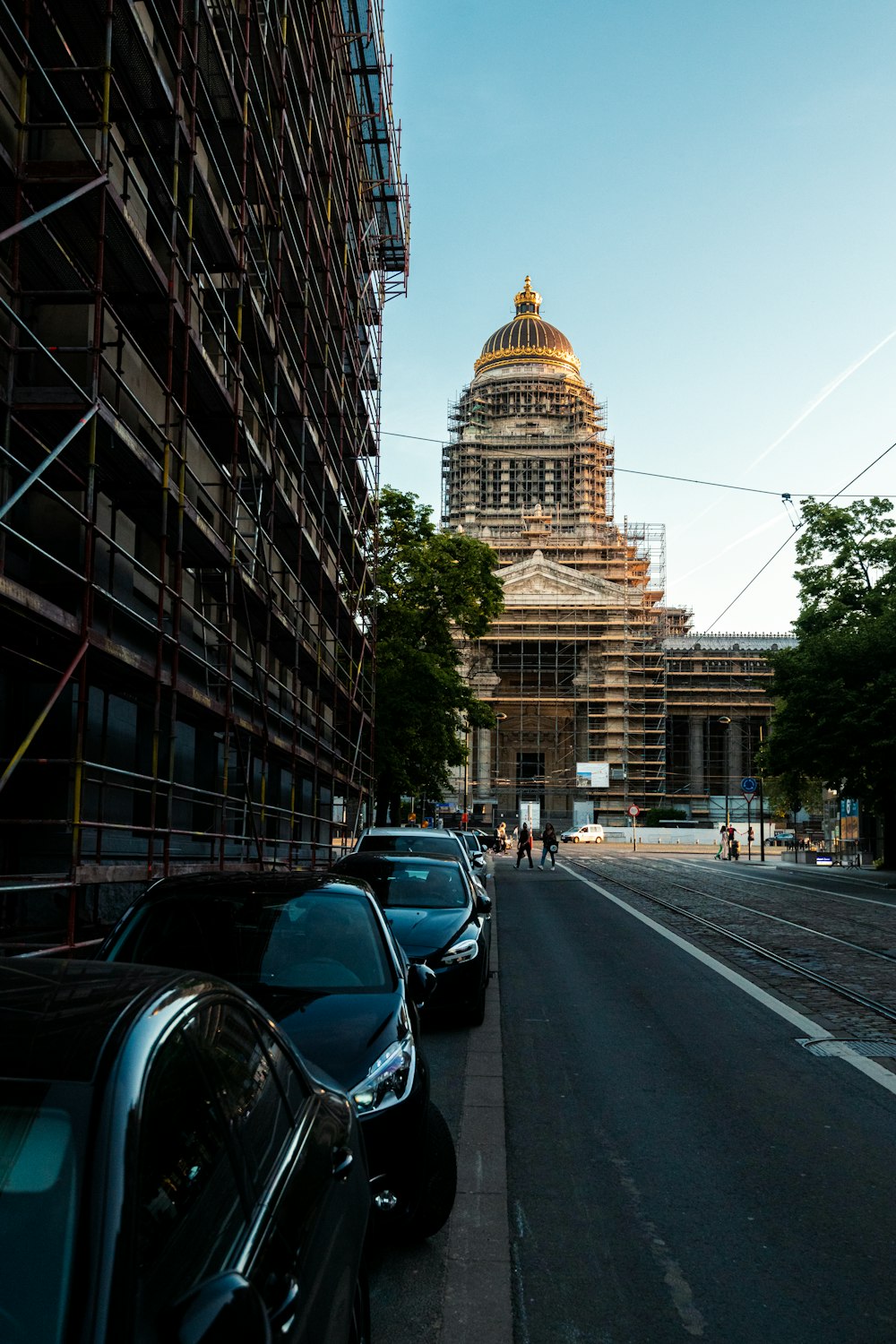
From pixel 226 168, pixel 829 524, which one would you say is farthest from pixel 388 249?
pixel 226 168

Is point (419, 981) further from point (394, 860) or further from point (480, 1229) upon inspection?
point (394, 860)

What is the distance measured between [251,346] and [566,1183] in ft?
54.1

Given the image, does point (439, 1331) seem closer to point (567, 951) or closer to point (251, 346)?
point (567, 951)

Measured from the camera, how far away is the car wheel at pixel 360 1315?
3.15m

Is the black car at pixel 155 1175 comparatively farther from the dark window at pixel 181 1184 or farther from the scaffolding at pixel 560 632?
the scaffolding at pixel 560 632

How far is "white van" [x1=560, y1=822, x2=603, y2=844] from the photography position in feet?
298

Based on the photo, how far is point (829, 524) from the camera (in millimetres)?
43688

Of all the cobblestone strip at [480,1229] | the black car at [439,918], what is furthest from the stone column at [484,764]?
the cobblestone strip at [480,1229]

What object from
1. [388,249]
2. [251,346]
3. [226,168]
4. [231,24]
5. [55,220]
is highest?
[388,249]

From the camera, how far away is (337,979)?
19.9 feet

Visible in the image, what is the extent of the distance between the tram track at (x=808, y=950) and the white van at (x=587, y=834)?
62.0 metres

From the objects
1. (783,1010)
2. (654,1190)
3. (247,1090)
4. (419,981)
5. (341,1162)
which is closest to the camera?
(247,1090)

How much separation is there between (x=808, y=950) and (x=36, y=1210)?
1537cm

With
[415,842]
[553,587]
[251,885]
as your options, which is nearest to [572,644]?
[553,587]
